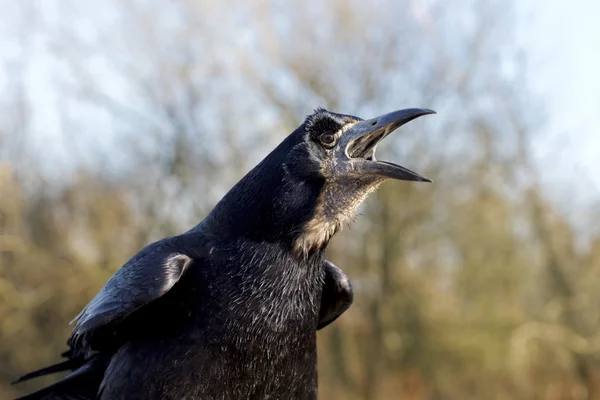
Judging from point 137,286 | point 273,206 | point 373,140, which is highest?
point 373,140

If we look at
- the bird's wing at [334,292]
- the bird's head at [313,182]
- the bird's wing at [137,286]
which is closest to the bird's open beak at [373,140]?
the bird's head at [313,182]

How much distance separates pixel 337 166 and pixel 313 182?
0.14m

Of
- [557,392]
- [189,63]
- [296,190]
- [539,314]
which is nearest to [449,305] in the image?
[539,314]

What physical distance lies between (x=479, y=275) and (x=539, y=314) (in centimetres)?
158

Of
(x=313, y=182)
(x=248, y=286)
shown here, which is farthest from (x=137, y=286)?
(x=313, y=182)

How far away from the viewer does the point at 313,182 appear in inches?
124

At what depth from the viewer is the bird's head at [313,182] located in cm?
310

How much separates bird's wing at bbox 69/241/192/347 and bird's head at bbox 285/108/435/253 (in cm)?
A: 59

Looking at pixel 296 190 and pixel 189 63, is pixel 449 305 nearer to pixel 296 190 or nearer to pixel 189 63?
pixel 189 63

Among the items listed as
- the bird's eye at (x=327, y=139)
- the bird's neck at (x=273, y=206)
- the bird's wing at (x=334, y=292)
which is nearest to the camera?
the bird's neck at (x=273, y=206)

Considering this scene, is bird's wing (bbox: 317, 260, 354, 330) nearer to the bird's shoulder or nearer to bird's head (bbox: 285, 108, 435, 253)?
bird's head (bbox: 285, 108, 435, 253)

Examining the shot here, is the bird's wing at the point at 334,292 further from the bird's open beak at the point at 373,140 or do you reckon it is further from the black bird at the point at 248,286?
the bird's open beak at the point at 373,140

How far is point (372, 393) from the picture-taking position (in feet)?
53.9

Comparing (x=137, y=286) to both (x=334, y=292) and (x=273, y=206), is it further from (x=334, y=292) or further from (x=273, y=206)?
(x=334, y=292)
